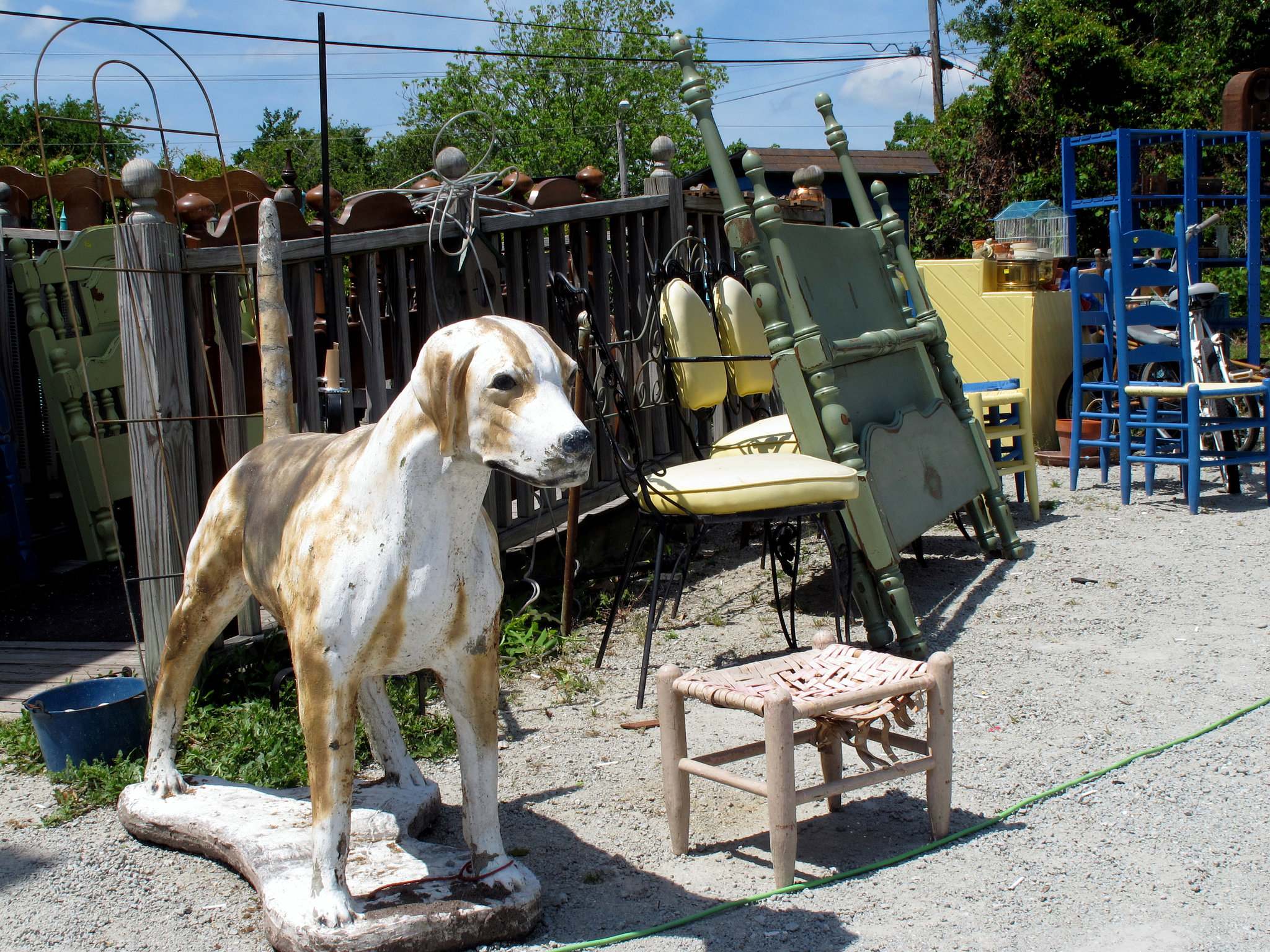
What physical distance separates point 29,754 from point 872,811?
2754 mm

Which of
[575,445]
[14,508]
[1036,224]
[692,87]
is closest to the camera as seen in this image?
[575,445]

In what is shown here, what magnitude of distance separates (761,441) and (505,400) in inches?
119

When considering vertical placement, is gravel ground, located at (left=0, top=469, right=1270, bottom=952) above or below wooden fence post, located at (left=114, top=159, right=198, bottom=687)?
below

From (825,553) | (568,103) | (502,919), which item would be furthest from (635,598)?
(568,103)

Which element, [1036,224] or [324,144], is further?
[1036,224]

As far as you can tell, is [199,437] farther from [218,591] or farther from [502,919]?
[502,919]

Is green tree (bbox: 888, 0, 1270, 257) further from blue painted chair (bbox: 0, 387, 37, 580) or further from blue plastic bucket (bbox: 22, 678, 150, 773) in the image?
blue plastic bucket (bbox: 22, 678, 150, 773)

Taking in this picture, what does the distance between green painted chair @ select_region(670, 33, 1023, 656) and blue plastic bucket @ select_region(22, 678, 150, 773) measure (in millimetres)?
2631

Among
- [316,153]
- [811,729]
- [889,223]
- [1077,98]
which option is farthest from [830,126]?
[316,153]

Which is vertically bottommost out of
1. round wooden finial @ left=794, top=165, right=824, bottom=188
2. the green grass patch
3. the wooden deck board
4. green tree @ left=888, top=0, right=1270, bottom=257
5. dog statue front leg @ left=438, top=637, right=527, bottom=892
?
the green grass patch

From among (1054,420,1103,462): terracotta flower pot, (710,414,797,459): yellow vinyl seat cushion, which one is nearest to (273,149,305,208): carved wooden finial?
→ (710,414,797,459): yellow vinyl seat cushion

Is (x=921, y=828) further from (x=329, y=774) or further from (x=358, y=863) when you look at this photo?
(x=329, y=774)

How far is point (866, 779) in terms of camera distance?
2699mm

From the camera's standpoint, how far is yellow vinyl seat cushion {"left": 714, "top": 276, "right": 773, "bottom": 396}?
208 inches
